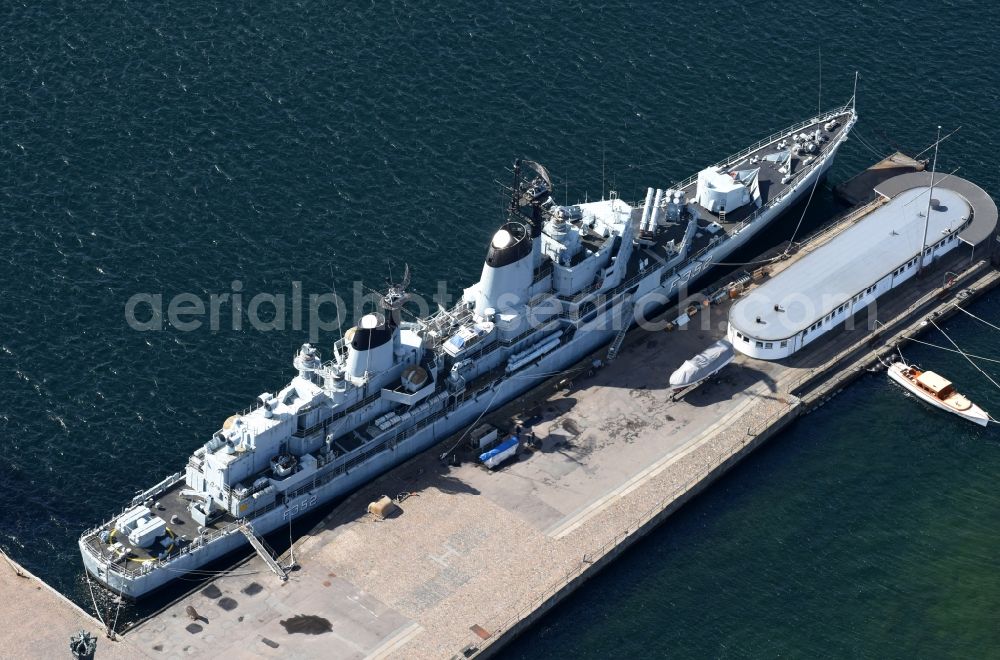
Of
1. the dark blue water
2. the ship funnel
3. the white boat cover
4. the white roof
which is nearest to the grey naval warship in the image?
the ship funnel

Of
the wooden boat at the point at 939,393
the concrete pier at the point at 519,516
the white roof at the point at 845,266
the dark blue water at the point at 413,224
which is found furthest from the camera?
the white roof at the point at 845,266

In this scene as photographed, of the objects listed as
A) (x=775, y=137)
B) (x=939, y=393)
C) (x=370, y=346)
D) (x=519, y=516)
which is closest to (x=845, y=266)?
(x=939, y=393)

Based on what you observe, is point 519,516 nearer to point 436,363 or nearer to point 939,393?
point 436,363

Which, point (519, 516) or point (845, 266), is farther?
point (845, 266)

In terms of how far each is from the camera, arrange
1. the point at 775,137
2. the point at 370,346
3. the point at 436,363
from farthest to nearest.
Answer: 1. the point at 775,137
2. the point at 436,363
3. the point at 370,346

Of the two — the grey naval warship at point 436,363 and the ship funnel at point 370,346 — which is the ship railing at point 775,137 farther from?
the ship funnel at point 370,346

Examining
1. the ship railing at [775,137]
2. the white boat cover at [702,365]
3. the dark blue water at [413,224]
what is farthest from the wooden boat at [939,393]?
the ship railing at [775,137]
